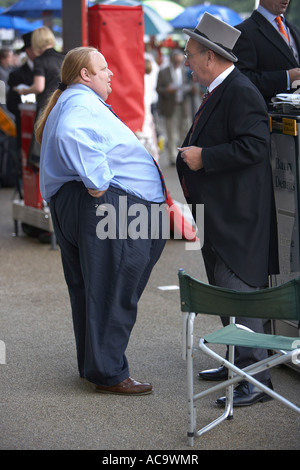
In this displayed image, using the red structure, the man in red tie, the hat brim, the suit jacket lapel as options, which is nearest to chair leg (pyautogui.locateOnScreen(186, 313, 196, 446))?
the hat brim

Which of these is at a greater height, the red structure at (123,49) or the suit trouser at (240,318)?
the red structure at (123,49)

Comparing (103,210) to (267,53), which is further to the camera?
(267,53)

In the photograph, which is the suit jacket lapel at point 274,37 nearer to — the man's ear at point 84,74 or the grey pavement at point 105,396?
the man's ear at point 84,74

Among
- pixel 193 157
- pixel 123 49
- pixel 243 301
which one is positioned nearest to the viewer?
pixel 243 301

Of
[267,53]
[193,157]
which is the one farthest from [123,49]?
[193,157]

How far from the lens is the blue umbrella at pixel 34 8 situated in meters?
14.8

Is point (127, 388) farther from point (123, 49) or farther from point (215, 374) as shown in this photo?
point (123, 49)

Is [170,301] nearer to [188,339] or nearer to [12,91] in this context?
→ [188,339]

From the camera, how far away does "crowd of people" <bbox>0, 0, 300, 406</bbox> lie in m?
4.39

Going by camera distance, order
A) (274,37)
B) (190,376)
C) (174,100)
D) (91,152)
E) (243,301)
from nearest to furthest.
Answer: (243,301) < (190,376) < (91,152) < (274,37) < (174,100)

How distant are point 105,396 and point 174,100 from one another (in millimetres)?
12315

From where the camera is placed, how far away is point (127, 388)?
185 inches

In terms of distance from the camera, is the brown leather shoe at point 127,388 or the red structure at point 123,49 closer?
the brown leather shoe at point 127,388

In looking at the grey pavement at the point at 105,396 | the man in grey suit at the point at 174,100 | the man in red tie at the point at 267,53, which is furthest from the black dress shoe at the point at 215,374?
the man in grey suit at the point at 174,100
